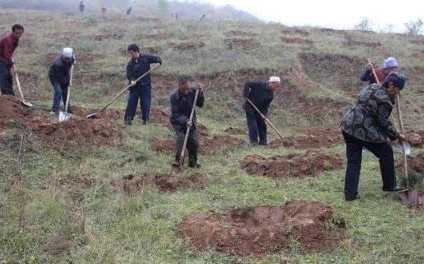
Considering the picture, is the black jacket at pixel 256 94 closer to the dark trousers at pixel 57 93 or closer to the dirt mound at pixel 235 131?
the dirt mound at pixel 235 131

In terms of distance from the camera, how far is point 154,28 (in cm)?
1912

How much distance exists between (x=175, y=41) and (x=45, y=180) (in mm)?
11407

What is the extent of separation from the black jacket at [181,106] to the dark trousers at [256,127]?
1.79 metres

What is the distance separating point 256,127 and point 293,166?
1.97 metres

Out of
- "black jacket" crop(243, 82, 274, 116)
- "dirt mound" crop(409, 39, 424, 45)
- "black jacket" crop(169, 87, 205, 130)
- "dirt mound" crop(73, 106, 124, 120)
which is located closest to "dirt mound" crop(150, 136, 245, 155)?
"black jacket" crop(243, 82, 274, 116)

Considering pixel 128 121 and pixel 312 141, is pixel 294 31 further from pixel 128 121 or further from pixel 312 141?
pixel 128 121

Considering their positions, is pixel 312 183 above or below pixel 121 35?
below

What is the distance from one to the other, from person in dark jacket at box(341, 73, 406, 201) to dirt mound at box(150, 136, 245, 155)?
303cm

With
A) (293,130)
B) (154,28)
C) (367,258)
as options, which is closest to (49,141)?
(367,258)

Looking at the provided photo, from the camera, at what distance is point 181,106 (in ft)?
22.4

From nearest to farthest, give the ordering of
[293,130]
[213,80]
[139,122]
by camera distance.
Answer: [139,122] < [293,130] < [213,80]

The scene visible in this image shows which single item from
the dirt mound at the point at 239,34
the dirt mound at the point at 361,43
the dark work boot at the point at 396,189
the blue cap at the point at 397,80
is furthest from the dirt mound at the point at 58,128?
the dirt mound at the point at 361,43

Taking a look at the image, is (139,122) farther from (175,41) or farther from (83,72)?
(175,41)

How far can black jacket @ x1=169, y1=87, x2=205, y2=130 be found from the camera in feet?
22.2
